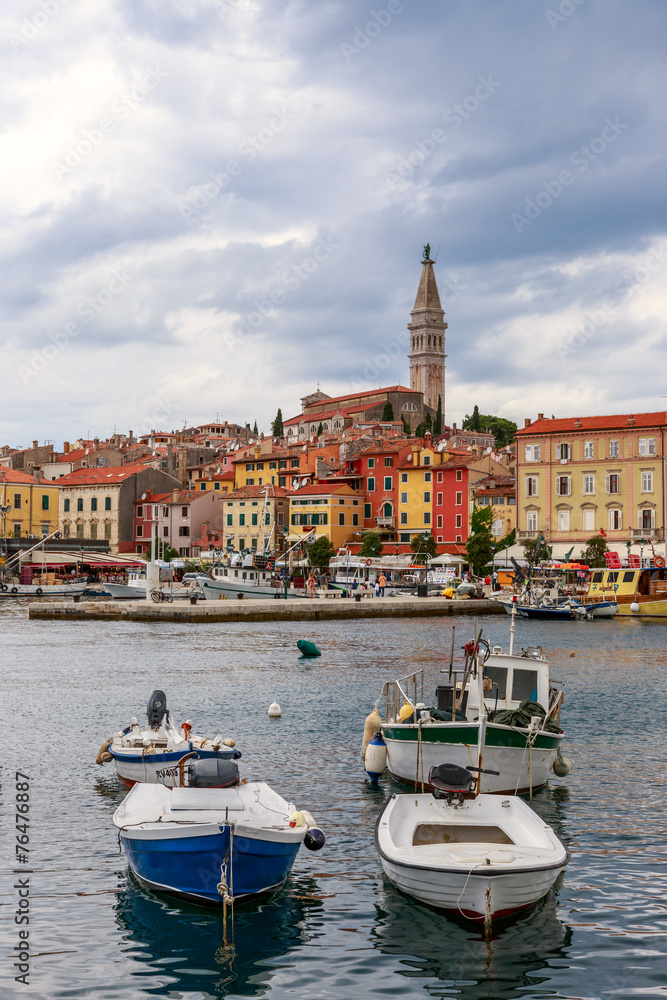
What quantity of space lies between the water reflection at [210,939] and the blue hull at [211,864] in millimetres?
262

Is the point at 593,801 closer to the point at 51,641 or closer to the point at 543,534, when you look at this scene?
the point at 51,641

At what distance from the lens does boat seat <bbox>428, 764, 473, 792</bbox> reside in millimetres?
12765

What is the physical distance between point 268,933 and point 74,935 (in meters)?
2.15

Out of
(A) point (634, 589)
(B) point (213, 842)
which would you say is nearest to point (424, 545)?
(A) point (634, 589)

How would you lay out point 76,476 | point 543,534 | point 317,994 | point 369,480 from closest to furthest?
point 317,994 → point 543,534 → point 369,480 → point 76,476

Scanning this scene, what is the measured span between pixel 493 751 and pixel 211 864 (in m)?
6.19

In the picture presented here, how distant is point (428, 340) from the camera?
19700 cm

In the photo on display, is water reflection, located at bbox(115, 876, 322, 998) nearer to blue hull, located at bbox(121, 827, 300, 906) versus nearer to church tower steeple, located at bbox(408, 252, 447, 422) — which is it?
→ blue hull, located at bbox(121, 827, 300, 906)

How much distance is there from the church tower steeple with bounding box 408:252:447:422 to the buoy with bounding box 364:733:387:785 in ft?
592

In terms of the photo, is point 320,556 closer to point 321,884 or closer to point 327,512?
point 327,512

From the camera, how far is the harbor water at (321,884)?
10.1m

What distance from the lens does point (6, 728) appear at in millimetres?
23859

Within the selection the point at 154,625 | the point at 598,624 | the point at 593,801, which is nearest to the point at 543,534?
the point at 598,624

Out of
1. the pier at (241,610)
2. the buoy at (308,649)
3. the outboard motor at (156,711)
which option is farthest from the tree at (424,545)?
the outboard motor at (156,711)
